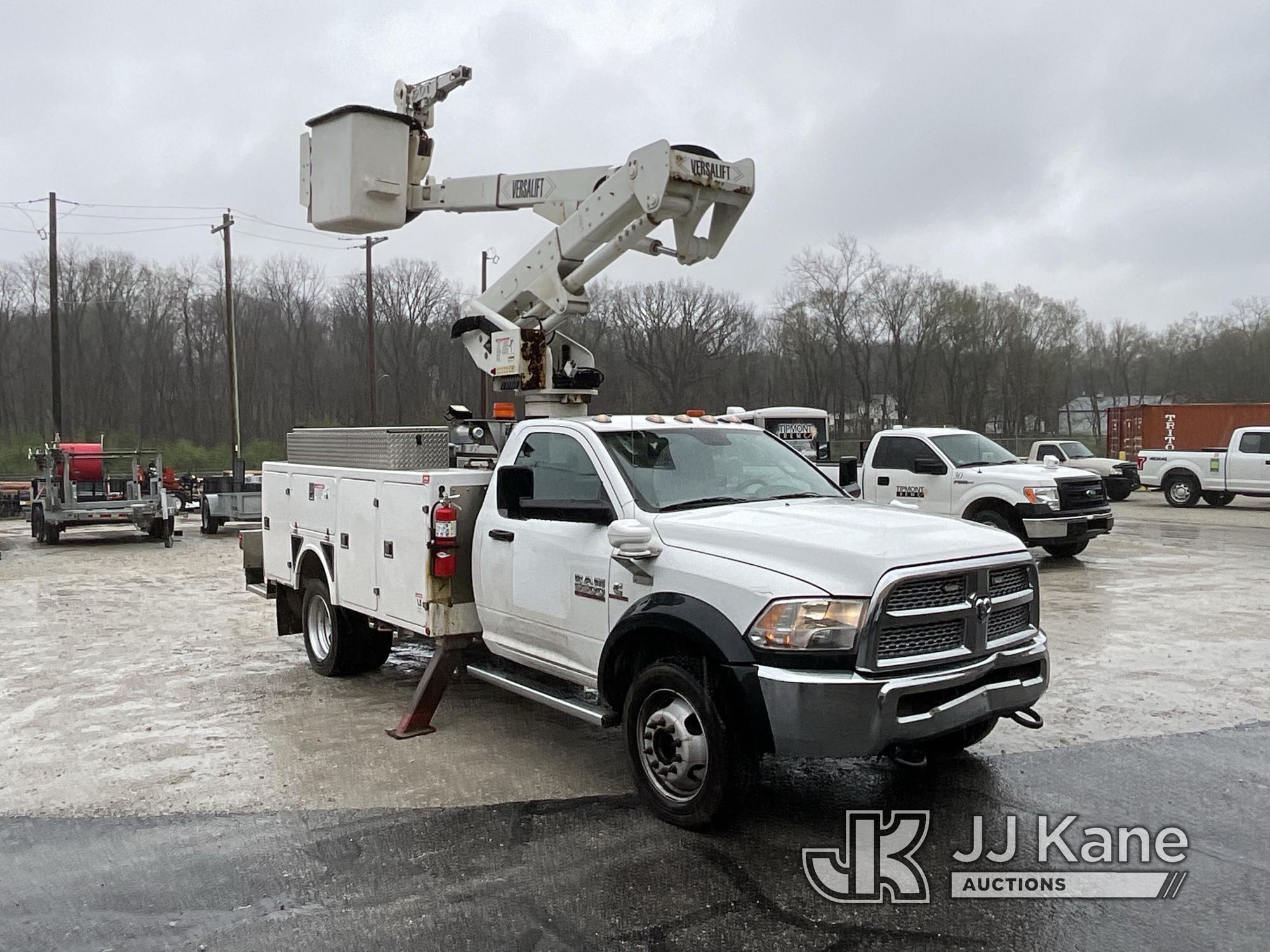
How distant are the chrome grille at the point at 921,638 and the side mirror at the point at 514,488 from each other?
2.09 metres

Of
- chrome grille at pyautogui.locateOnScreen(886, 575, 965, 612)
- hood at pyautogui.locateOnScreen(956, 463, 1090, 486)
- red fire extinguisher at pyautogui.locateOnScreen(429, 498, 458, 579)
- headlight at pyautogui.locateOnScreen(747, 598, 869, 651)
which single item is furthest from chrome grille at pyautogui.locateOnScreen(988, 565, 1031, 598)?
hood at pyautogui.locateOnScreen(956, 463, 1090, 486)

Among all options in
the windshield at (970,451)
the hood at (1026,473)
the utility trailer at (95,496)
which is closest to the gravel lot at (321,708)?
the hood at (1026,473)

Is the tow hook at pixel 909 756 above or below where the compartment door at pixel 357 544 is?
below

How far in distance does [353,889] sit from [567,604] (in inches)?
69.8

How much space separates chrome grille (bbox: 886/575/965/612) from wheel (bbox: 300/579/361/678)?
15.4 feet

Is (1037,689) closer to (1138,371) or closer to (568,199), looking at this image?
(568,199)

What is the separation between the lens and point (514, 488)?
524 cm

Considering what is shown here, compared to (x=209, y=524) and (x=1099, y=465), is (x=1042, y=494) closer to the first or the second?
(x=1099, y=465)

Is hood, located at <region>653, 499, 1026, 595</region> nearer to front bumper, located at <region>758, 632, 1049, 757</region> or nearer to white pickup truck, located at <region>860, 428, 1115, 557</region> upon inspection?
front bumper, located at <region>758, 632, 1049, 757</region>

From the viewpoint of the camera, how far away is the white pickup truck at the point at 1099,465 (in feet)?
80.4

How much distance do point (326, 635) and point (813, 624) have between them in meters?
4.92

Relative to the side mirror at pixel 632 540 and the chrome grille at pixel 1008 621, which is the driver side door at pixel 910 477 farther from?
the side mirror at pixel 632 540

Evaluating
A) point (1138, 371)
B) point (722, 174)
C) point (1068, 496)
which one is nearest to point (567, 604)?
point (722, 174)

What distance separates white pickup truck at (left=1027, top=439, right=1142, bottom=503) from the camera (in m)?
24.5
